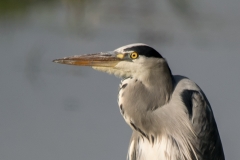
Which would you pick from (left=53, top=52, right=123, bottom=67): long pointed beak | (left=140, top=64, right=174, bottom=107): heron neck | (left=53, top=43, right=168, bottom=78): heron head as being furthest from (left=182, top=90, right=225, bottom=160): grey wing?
(left=53, top=52, right=123, bottom=67): long pointed beak

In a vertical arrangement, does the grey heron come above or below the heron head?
below

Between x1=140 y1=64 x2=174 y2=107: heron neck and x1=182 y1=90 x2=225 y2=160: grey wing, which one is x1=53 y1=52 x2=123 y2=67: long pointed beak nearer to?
x1=140 y1=64 x2=174 y2=107: heron neck

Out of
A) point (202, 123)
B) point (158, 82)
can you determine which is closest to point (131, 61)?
point (158, 82)

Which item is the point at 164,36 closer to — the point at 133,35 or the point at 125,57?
the point at 133,35

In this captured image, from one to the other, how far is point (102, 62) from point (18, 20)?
A: 3.54m

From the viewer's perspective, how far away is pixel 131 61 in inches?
206

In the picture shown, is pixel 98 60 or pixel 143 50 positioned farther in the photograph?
pixel 98 60

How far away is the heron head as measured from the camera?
17.1 ft

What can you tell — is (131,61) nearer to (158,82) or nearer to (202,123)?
(158,82)

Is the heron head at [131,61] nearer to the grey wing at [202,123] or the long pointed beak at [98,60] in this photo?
the long pointed beak at [98,60]

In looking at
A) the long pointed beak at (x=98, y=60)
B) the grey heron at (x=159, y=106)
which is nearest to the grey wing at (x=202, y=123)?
the grey heron at (x=159, y=106)

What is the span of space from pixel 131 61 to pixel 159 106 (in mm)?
298

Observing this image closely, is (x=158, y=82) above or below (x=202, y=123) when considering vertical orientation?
above

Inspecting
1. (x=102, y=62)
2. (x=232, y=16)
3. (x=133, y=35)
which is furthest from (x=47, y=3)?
(x=102, y=62)
